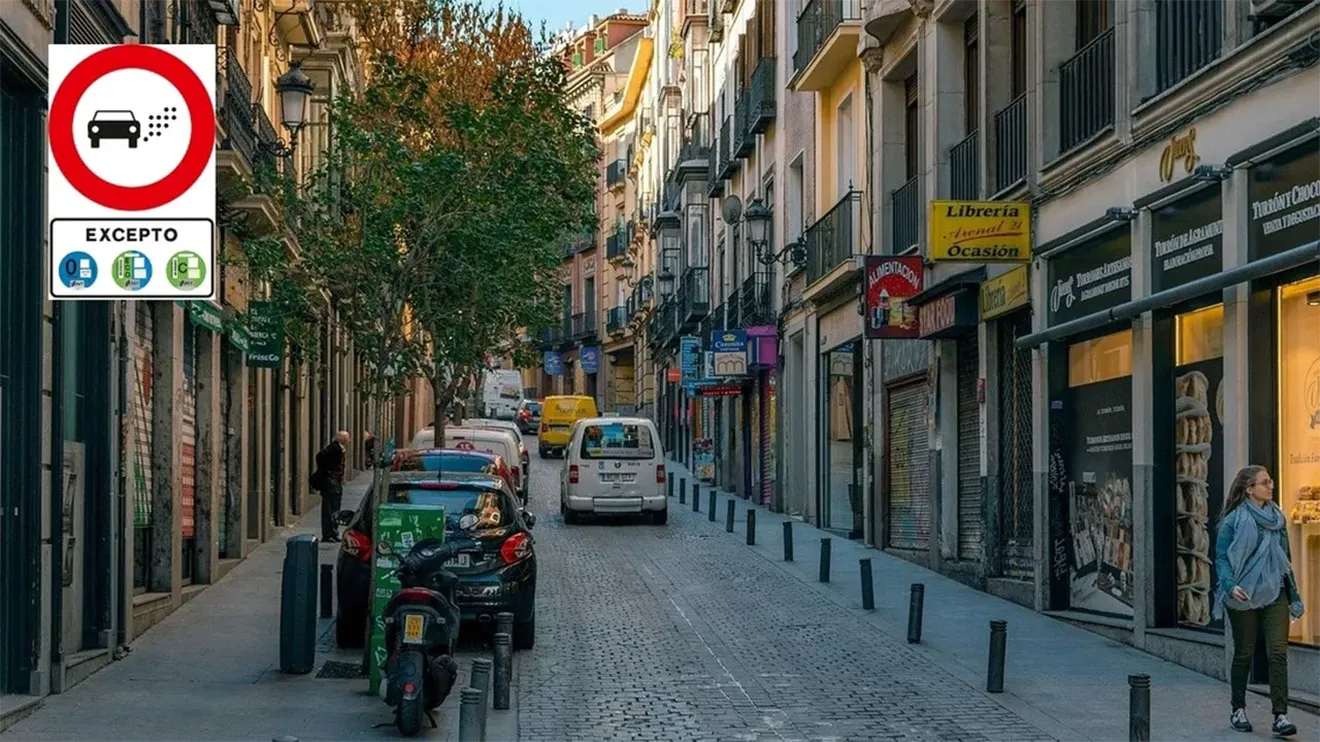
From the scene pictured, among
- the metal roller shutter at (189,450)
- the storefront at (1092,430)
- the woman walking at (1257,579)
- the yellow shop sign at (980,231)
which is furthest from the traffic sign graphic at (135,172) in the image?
the metal roller shutter at (189,450)

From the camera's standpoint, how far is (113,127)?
749cm

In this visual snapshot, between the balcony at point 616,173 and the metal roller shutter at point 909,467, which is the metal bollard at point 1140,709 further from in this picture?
the balcony at point 616,173

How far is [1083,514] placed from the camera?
18375 millimetres

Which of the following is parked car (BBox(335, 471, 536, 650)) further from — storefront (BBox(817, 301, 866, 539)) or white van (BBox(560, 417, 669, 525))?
white van (BBox(560, 417, 669, 525))

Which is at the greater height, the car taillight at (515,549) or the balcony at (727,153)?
the balcony at (727,153)

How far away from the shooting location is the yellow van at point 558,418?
57.5 meters

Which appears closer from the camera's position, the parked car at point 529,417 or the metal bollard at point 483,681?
the metal bollard at point 483,681

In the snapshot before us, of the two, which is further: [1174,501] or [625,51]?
[625,51]

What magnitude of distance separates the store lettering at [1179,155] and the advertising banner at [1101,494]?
7.28ft

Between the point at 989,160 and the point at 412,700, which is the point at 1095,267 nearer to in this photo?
the point at 989,160

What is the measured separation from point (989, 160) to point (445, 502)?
841 centimetres

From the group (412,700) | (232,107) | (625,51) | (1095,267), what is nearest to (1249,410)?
(1095,267)

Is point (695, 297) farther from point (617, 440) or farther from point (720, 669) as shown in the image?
point (720, 669)

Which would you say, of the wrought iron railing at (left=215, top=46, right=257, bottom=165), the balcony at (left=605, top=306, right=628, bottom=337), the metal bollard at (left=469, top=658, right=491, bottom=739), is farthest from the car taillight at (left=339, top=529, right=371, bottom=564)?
the balcony at (left=605, top=306, right=628, bottom=337)
